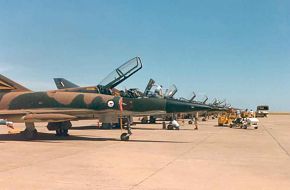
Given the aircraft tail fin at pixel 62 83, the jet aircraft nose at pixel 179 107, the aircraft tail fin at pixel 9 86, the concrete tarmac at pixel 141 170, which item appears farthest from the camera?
→ the aircraft tail fin at pixel 62 83

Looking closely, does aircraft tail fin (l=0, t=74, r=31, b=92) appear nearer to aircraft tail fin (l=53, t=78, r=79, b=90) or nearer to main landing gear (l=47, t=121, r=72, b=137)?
main landing gear (l=47, t=121, r=72, b=137)

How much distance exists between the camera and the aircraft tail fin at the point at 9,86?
57.3ft

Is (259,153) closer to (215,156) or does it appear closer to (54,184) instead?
(215,156)

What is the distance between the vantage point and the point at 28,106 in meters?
16.1

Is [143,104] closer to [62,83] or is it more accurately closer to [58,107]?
[58,107]

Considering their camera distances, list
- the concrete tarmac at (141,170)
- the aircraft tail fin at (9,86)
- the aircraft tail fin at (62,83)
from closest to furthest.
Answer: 1. the concrete tarmac at (141,170)
2. the aircraft tail fin at (9,86)
3. the aircraft tail fin at (62,83)

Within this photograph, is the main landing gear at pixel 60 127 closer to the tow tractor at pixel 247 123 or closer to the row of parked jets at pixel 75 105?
the row of parked jets at pixel 75 105

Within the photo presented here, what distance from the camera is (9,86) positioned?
1761cm

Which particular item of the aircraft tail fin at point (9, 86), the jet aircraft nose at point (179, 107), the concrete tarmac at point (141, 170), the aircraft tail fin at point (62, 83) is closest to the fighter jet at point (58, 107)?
the aircraft tail fin at point (9, 86)

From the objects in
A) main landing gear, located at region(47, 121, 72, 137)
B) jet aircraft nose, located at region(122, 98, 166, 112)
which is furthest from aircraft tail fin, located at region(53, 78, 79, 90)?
jet aircraft nose, located at region(122, 98, 166, 112)

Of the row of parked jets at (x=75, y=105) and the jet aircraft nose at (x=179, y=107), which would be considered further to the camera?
the jet aircraft nose at (x=179, y=107)

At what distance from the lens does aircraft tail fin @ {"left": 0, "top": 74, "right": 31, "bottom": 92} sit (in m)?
17.5

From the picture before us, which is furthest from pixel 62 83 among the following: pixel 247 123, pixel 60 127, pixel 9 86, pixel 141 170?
pixel 141 170

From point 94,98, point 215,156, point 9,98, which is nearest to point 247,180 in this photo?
point 215,156
